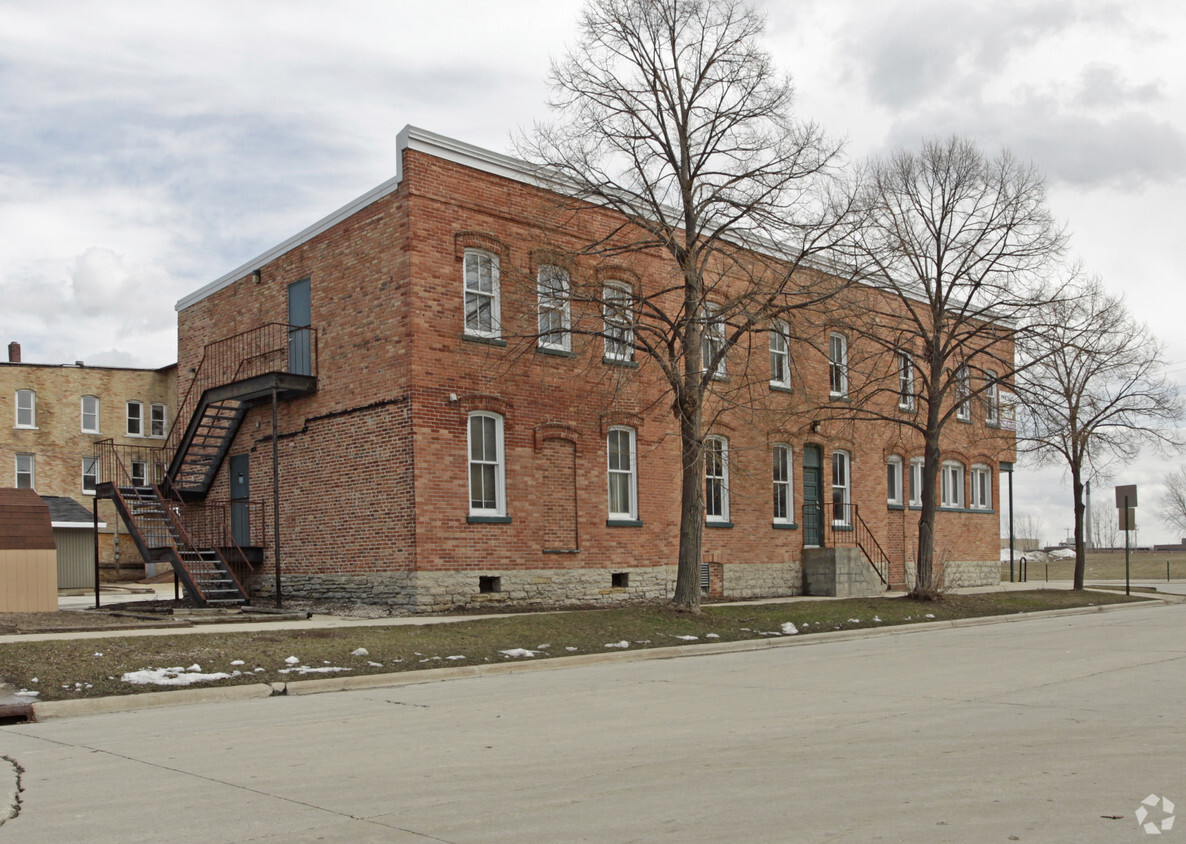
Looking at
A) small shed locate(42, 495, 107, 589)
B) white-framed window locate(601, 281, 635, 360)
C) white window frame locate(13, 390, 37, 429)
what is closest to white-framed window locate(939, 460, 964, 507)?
white-framed window locate(601, 281, 635, 360)

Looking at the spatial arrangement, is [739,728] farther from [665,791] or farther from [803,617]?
[803,617]

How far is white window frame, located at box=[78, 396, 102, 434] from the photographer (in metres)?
49.6

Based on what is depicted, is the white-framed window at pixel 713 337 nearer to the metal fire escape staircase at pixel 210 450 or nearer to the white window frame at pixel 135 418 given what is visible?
the metal fire escape staircase at pixel 210 450

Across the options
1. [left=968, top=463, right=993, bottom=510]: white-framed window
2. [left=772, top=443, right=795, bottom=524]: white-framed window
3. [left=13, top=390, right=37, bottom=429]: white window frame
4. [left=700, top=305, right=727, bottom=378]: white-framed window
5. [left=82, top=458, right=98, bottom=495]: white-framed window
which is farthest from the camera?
[left=82, top=458, right=98, bottom=495]: white-framed window

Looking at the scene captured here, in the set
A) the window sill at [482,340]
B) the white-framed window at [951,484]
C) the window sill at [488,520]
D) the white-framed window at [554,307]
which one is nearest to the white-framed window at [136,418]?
the white-framed window at [554,307]

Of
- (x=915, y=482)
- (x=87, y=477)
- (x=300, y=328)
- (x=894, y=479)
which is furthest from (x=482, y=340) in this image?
(x=87, y=477)

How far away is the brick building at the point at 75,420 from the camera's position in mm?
47156

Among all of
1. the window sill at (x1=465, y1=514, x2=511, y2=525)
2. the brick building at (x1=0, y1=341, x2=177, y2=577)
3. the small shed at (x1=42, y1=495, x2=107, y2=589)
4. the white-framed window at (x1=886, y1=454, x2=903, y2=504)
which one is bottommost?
the small shed at (x1=42, y1=495, x2=107, y2=589)

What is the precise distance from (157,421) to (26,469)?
6304 mm

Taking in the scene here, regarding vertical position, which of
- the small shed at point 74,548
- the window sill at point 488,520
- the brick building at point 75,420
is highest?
the brick building at point 75,420

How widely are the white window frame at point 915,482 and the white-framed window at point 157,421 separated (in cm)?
3519

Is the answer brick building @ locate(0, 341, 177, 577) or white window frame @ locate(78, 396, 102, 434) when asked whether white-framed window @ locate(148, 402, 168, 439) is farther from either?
white window frame @ locate(78, 396, 102, 434)

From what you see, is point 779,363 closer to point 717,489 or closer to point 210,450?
point 717,489

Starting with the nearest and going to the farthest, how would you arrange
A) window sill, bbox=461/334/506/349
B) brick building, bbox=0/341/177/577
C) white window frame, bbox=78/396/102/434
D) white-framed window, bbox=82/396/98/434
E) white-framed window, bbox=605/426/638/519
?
window sill, bbox=461/334/506/349 → white-framed window, bbox=605/426/638/519 → brick building, bbox=0/341/177/577 → white window frame, bbox=78/396/102/434 → white-framed window, bbox=82/396/98/434
